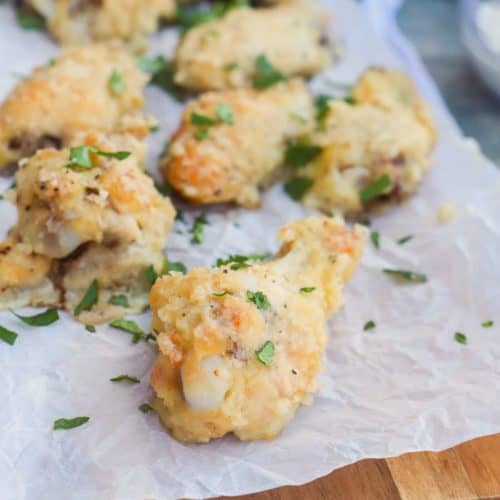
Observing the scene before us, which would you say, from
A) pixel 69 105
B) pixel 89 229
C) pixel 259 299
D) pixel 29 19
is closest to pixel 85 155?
pixel 89 229

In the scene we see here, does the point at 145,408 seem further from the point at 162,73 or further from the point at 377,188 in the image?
the point at 162,73

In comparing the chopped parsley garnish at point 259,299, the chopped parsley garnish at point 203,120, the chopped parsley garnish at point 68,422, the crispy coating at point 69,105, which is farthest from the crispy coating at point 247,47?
the chopped parsley garnish at point 68,422

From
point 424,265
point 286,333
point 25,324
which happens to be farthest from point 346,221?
point 25,324

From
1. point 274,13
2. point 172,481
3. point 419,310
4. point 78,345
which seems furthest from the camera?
point 274,13

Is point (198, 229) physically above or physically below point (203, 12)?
below

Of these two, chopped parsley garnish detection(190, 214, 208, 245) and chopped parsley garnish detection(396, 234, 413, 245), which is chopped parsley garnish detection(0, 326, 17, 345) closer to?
chopped parsley garnish detection(190, 214, 208, 245)

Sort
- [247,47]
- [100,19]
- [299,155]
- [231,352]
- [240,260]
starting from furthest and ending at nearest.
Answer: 1. [100,19]
2. [247,47]
3. [299,155]
4. [240,260]
5. [231,352]

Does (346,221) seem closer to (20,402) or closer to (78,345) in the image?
(78,345)
